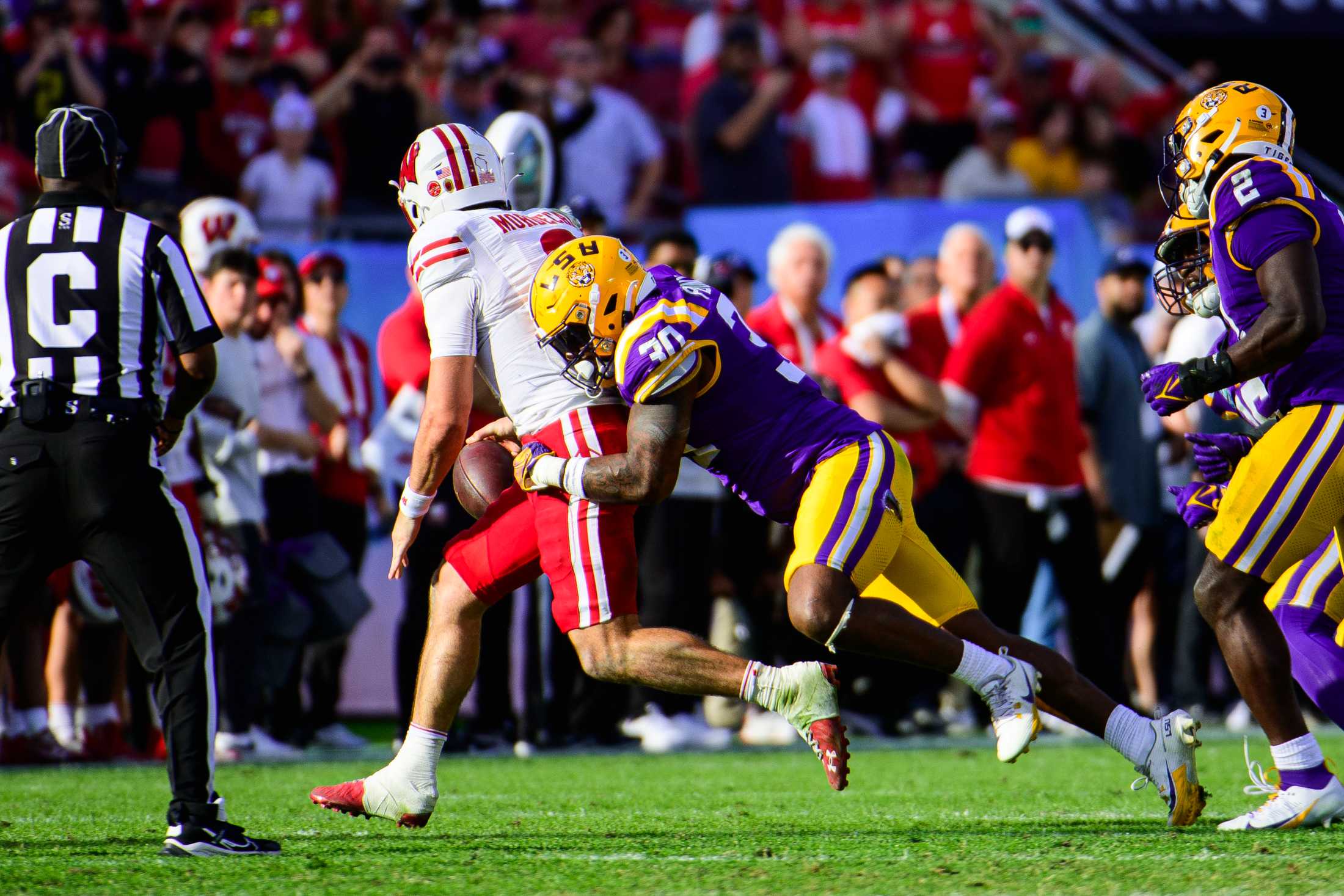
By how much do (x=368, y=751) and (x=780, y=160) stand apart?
591 centimetres

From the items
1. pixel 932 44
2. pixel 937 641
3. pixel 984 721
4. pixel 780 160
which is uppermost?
pixel 932 44

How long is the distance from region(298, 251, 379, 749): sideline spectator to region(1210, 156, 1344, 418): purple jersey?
4888mm

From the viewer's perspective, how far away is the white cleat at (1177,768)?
5.04 meters

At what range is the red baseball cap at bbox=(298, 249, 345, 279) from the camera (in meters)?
9.07

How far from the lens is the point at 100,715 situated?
7898 mm

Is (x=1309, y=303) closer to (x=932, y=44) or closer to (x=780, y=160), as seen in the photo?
(x=780, y=160)

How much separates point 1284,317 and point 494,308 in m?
2.26

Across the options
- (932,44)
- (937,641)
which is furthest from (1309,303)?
(932,44)

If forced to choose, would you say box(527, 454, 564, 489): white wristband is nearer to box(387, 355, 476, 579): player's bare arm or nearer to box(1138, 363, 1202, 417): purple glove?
box(387, 355, 476, 579): player's bare arm

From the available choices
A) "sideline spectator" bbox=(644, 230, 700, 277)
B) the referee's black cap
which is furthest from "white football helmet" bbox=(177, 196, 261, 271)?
the referee's black cap

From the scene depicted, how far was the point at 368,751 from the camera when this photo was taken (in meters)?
8.21

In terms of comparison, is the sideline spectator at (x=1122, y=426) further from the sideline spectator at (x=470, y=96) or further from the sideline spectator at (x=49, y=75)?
the sideline spectator at (x=49, y=75)

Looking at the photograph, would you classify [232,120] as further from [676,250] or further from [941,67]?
[941,67]

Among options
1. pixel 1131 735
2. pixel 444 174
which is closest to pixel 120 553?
pixel 444 174
